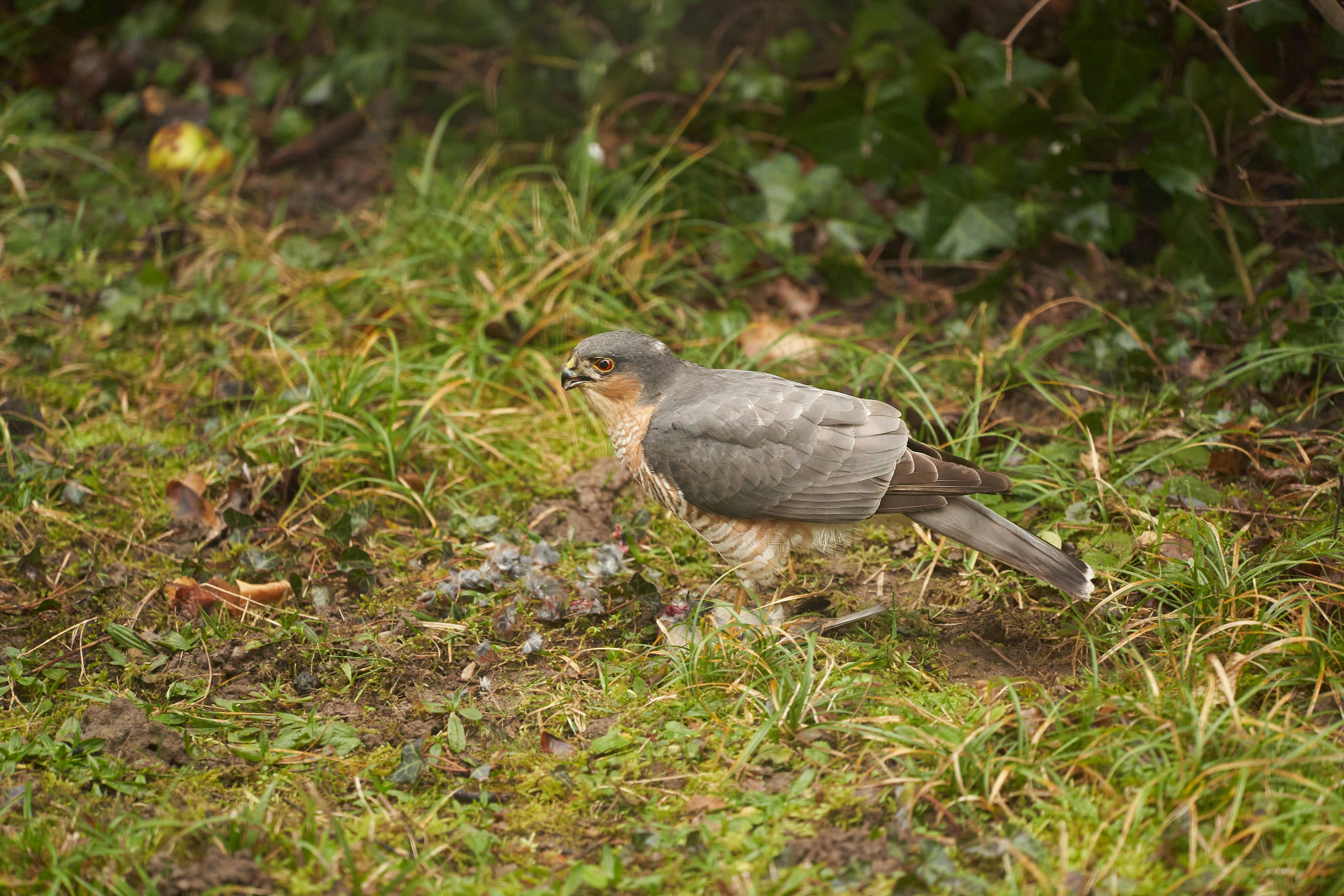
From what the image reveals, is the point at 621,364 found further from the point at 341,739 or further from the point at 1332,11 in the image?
the point at 1332,11

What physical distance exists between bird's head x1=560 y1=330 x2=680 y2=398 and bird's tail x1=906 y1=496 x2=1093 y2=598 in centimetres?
109

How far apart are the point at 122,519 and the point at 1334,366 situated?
17.2ft

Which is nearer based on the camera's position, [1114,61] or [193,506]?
[193,506]

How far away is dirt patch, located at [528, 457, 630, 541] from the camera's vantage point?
14.4ft

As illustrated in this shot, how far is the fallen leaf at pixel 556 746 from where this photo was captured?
319cm

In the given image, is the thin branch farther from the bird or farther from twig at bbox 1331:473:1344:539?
the bird

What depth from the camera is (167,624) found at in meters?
3.82

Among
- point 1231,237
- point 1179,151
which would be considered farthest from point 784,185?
point 1231,237

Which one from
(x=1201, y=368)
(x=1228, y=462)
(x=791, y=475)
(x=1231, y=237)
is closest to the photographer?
(x=791, y=475)

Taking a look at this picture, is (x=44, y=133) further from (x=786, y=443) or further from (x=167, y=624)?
(x=786, y=443)

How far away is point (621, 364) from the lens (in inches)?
154

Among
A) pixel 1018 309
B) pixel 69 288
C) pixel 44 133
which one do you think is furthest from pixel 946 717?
pixel 44 133

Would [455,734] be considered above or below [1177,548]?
below

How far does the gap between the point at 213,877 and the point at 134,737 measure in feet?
2.66
